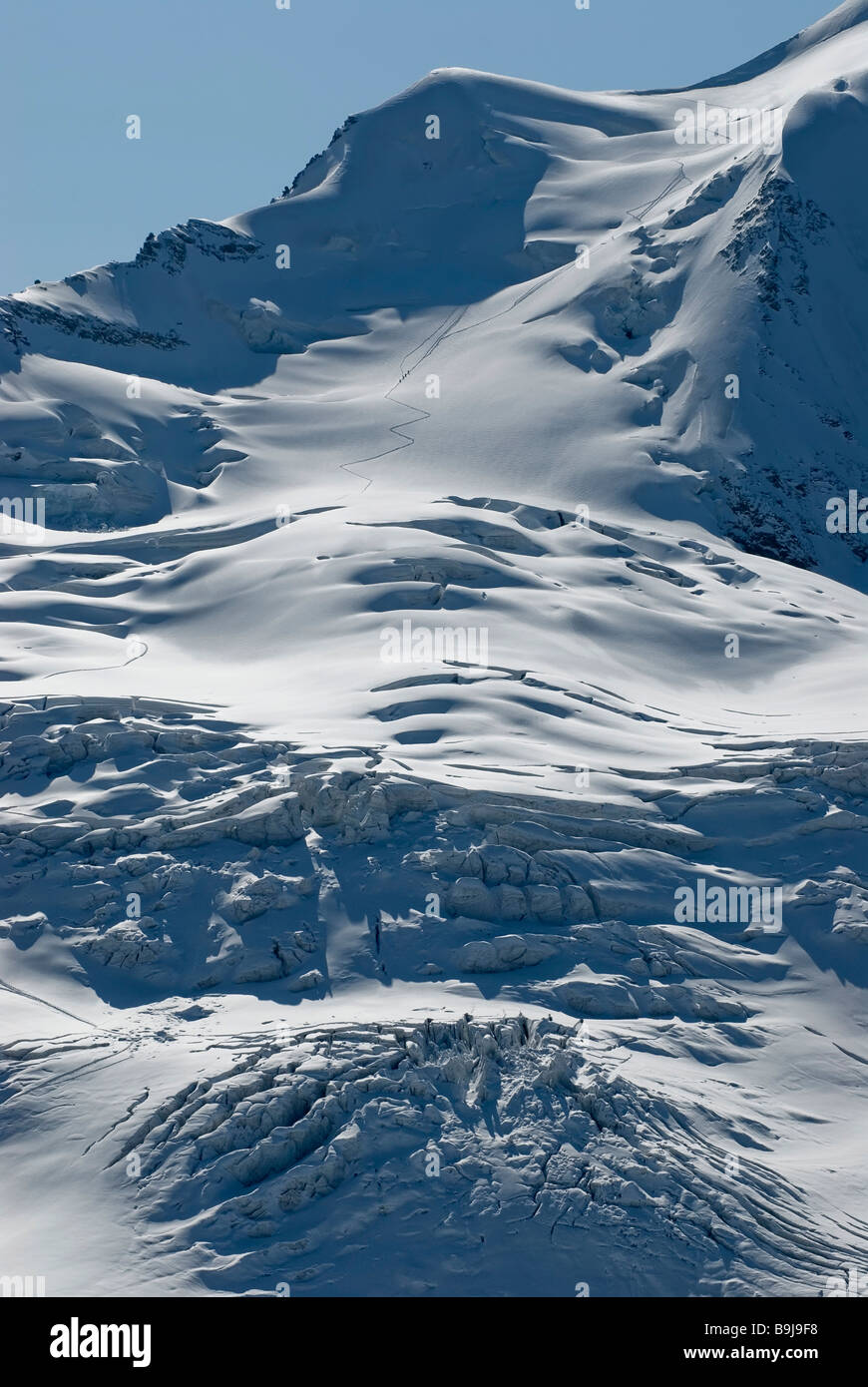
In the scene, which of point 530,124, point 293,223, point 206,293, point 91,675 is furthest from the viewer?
point 530,124

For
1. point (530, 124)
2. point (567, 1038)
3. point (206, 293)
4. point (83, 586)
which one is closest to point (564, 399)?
point (206, 293)

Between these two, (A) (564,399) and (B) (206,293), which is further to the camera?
(B) (206,293)

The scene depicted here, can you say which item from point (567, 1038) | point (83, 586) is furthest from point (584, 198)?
point (567, 1038)

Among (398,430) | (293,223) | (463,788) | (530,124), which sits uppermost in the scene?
(530,124)

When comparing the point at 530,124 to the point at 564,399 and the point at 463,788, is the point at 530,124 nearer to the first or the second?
the point at 564,399

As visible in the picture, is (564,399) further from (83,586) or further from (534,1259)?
(534,1259)
